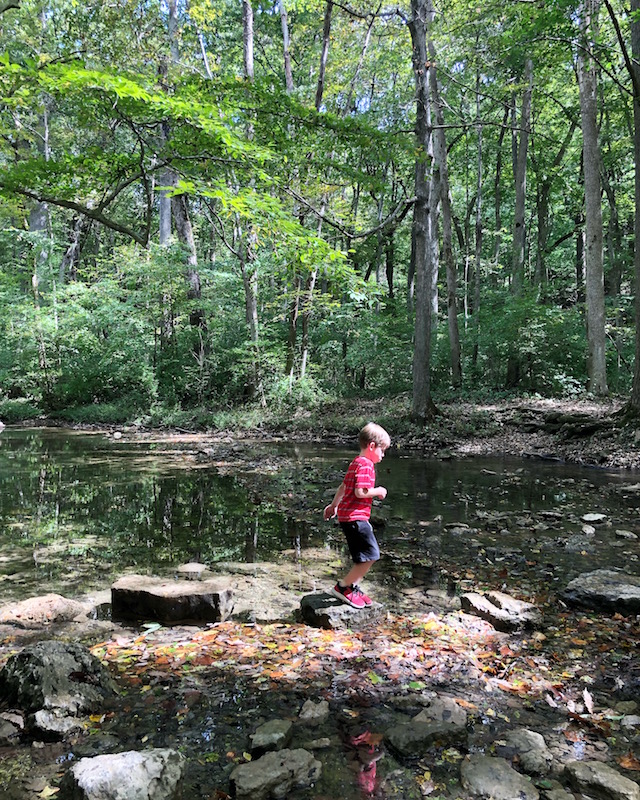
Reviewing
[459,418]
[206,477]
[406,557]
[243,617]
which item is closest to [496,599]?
[406,557]

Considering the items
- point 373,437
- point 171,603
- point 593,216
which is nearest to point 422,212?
point 593,216

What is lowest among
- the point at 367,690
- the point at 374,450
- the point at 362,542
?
the point at 367,690

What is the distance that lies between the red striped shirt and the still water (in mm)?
1451

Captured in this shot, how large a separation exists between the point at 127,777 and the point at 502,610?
9.49 feet

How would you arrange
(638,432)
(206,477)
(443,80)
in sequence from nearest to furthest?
(206,477) < (638,432) < (443,80)

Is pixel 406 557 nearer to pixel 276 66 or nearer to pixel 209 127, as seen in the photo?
pixel 209 127

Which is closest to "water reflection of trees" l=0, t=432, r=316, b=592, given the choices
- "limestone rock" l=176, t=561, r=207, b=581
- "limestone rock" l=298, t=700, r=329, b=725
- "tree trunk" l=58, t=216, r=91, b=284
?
"limestone rock" l=176, t=561, r=207, b=581

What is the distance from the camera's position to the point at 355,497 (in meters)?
4.36

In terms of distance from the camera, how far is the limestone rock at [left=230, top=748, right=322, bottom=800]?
2.19 m

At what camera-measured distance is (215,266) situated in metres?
29.3

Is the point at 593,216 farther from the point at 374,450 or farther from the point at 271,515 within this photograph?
the point at 374,450

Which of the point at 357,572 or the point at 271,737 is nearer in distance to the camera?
the point at 271,737

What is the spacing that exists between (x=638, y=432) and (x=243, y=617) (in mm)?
10498

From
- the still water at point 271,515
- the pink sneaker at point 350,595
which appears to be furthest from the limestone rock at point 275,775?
the still water at point 271,515
